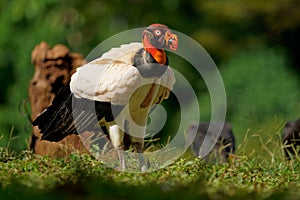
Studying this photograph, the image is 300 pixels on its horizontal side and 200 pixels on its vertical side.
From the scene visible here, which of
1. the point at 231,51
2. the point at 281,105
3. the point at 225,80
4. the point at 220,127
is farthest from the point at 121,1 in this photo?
the point at 220,127

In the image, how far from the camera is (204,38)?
55.7ft

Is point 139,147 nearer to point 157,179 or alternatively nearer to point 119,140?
point 119,140

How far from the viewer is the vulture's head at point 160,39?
6.08 metres

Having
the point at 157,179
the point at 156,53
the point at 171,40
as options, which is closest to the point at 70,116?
the point at 156,53

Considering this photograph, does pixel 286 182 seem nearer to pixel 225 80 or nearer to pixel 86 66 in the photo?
pixel 86 66

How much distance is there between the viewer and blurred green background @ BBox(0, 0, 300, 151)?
12.1 metres

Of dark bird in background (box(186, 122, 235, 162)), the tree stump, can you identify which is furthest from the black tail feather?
dark bird in background (box(186, 122, 235, 162))

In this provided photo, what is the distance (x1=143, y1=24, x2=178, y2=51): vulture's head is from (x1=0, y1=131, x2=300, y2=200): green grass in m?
0.86

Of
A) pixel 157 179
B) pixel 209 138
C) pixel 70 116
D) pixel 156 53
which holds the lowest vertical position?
pixel 209 138

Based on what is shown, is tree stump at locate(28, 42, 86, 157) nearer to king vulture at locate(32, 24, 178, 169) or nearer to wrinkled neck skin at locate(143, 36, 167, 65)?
king vulture at locate(32, 24, 178, 169)

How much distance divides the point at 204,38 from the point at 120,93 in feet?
36.6

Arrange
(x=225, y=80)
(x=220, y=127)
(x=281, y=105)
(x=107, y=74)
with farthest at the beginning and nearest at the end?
1. (x=225, y=80)
2. (x=281, y=105)
3. (x=220, y=127)
4. (x=107, y=74)

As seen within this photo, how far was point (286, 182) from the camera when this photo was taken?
6.04 m

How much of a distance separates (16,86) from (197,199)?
896cm
